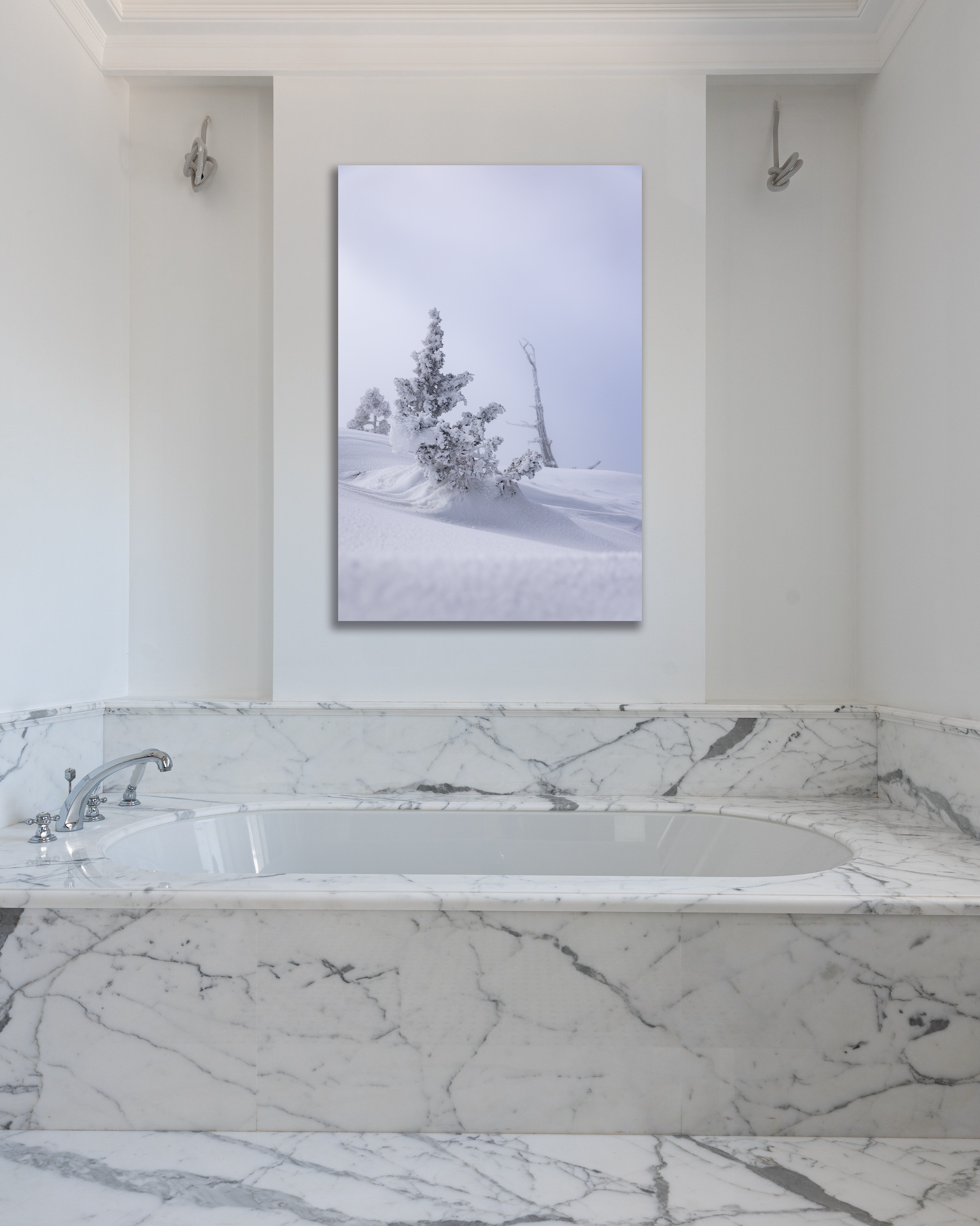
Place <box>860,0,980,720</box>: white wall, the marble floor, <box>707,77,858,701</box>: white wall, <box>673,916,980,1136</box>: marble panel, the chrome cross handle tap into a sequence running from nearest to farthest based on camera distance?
the marble floor
<box>673,916,980,1136</box>: marble panel
the chrome cross handle tap
<box>860,0,980,720</box>: white wall
<box>707,77,858,701</box>: white wall

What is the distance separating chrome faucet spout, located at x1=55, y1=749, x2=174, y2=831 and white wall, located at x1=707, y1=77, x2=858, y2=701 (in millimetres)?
1395

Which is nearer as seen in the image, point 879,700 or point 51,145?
point 51,145

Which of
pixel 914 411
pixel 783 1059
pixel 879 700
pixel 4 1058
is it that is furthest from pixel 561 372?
pixel 4 1058

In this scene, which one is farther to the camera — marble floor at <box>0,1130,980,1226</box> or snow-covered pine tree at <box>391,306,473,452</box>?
snow-covered pine tree at <box>391,306,473,452</box>

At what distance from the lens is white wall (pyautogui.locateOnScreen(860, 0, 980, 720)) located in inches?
71.9

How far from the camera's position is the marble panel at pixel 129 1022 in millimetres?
1417

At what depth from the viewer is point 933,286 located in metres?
1.96

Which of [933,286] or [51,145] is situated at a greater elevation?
[51,145]

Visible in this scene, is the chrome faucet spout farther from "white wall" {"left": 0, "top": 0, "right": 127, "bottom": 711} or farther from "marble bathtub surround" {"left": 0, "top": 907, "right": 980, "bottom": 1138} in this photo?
"marble bathtub surround" {"left": 0, "top": 907, "right": 980, "bottom": 1138}

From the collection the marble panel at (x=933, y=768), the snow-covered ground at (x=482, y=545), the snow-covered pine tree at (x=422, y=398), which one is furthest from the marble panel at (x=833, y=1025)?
the snow-covered pine tree at (x=422, y=398)

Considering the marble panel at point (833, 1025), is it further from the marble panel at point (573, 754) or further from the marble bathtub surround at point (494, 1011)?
the marble panel at point (573, 754)

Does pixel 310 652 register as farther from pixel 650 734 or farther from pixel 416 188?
→ pixel 416 188

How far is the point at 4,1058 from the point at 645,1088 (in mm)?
1033

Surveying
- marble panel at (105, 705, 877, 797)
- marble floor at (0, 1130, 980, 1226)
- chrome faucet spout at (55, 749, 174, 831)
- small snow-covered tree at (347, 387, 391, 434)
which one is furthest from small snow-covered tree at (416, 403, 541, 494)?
marble floor at (0, 1130, 980, 1226)
